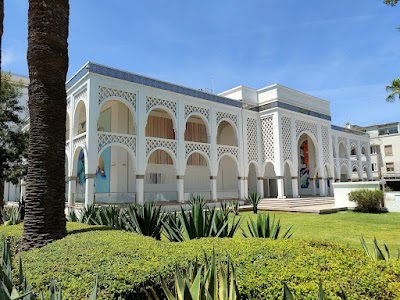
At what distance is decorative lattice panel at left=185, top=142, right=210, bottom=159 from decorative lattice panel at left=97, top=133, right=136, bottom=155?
152 inches

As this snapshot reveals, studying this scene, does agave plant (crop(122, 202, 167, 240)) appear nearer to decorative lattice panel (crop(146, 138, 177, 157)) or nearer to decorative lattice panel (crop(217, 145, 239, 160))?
decorative lattice panel (crop(146, 138, 177, 157))

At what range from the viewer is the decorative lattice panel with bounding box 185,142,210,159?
19109 millimetres

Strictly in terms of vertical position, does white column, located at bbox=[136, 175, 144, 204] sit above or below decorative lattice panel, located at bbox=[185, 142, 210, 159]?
below

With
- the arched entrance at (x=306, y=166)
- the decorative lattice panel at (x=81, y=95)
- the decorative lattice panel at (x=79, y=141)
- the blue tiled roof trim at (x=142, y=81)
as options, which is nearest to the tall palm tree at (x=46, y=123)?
the blue tiled roof trim at (x=142, y=81)

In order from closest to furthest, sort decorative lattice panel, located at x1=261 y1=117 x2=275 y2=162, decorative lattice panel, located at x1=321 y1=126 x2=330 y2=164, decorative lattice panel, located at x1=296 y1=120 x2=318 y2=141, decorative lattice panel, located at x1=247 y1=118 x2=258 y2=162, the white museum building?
the white museum building → decorative lattice panel, located at x1=247 y1=118 x2=258 y2=162 → decorative lattice panel, located at x1=261 y1=117 x2=275 y2=162 → decorative lattice panel, located at x1=296 y1=120 x2=318 y2=141 → decorative lattice panel, located at x1=321 y1=126 x2=330 y2=164

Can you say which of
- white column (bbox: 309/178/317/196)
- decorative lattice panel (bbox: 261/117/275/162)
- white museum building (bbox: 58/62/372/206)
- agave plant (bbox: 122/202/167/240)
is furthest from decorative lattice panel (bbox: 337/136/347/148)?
agave plant (bbox: 122/202/167/240)

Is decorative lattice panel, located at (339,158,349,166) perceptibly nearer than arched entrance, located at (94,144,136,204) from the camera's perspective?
No

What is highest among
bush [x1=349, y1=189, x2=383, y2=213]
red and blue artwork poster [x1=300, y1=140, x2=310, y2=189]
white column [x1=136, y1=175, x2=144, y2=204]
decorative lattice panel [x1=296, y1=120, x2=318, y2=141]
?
decorative lattice panel [x1=296, y1=120, x2=318, y2=141]

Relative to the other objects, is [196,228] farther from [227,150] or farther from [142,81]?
[227,150]

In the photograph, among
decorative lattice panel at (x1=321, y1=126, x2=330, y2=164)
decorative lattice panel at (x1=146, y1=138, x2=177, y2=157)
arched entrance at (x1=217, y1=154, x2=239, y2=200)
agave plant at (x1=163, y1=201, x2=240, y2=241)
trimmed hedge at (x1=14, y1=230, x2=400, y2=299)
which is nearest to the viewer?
trimmed hedge at (x1=14, y1=230, x2=400, y2=299)

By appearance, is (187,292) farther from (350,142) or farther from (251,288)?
(350,142)

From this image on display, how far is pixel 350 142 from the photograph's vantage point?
35.2 meters

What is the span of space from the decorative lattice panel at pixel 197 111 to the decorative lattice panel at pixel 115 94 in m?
3.89

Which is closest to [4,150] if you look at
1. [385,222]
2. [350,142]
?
[385,222]
